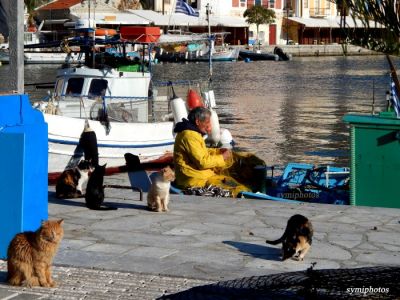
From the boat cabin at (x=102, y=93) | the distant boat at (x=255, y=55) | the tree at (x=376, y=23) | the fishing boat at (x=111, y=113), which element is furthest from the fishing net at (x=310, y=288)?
the distant boat at (x=255, y=55)

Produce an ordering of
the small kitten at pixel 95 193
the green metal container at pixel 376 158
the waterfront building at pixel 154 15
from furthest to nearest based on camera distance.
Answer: the waterfront building at pixel 154 15, the green metal container at pixel 376 158, the small kitten at pixel 95 193

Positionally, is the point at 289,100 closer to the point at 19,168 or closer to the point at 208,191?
the point at 208,191

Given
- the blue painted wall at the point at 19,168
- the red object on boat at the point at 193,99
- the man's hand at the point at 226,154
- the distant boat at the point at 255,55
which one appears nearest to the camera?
the blue painted wall at the point at 19,168

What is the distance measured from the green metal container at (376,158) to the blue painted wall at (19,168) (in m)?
4.88

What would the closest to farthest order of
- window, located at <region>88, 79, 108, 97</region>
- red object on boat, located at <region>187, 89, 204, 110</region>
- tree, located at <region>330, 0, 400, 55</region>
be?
tree, located at <region>330, 0, 400, 55</region> → window, located at <region>88, 79, 108, 97</region> → red object on boat, located at <region>187, 89, 204, 110</region>

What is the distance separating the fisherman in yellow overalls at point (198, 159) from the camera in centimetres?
1323

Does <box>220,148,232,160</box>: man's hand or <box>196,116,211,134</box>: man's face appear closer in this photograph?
<box>196,116,211,134</box>: man's face

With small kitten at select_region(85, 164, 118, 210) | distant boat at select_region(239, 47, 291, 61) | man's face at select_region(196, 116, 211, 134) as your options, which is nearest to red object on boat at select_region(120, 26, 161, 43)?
man's face at select_region(196, 116, 211, 134)

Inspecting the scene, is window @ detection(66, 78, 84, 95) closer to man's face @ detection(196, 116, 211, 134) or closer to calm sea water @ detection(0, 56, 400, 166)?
calm sea water @ detection(0, 56, 400, 166)

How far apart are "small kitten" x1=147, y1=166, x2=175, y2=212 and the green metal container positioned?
2.64m

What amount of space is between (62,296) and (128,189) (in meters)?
5.71

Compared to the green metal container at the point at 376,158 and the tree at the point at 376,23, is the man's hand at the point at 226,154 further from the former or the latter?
the tree at the point at 376,23

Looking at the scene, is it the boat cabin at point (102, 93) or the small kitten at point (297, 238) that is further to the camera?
the boat cabin at point (102, 93)

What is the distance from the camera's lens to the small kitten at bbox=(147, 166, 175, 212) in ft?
38.1
